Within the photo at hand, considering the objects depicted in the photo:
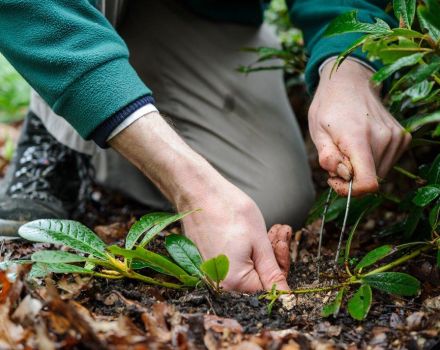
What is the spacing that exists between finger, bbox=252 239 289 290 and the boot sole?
741 mm

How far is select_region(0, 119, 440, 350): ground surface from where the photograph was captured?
0.92m

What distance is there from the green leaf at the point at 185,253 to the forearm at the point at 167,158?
122 millimetres

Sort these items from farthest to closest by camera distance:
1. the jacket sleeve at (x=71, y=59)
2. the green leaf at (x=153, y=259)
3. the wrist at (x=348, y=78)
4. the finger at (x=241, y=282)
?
the wrist at (x=348, y=78)
the jacket sleeve at (x=71, y=59)
the finger at (x=241, y=282)
the green leaf at (x=153, y=259)

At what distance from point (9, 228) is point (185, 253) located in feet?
2.20

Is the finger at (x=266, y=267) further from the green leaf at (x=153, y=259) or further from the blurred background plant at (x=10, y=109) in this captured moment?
the blurred background plant at (x=10, y=109)

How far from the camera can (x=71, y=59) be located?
1343mm

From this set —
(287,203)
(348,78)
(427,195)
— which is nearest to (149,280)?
(427,195)

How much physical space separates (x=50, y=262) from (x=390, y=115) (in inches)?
35.9

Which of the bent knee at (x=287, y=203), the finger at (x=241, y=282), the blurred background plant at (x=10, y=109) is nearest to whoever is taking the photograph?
the finger at (x=241, y=282)

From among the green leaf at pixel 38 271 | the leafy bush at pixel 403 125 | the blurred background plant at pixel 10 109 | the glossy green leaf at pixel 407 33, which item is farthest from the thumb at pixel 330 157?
the blurred background plant at pixel 10 109

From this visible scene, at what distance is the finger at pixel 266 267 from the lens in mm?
1268

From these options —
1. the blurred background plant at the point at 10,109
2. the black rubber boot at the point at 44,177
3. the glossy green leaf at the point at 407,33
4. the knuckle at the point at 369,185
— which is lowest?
the blurred background plant at the point at 10,109

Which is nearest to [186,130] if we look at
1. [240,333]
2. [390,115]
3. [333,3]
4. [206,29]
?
[206,29]

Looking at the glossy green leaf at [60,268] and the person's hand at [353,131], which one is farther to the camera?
the person's hand at [353,131]
